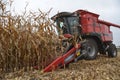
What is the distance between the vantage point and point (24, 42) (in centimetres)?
580

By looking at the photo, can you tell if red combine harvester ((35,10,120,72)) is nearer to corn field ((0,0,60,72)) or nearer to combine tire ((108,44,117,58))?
combine tire ((108,44,117,58))

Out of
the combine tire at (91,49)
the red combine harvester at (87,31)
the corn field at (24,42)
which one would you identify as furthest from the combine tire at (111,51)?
the corn field at (24,42)

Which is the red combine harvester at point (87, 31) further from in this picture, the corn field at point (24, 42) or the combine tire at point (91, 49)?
the corn field at point (24, 42)

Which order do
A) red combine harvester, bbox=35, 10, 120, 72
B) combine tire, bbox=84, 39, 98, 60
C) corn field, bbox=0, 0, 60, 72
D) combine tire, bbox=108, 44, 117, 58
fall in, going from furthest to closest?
combine tire, bbox=108, 44, 117, 58 → combine tire, bbox=84, 39, 98, 60 → red combine harvester, bbox=35, 10, 120, 72 → corn field, bbox=0, 0, 60, 72

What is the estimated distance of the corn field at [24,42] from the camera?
5.64 meters

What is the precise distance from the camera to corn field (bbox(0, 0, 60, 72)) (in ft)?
18.5

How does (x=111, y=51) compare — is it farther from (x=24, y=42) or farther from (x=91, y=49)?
(x=24, y=42)

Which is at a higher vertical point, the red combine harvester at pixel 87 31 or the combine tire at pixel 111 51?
the red combine harvester at pixel 87 31

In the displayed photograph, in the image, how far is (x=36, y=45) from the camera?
230 inches

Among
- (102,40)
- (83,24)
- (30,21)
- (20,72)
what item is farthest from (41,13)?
(102,40)

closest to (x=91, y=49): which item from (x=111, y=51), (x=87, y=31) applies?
(x=87, y=31)

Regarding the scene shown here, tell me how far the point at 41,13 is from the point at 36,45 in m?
0.65

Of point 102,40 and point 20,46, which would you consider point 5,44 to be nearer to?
point 20,46

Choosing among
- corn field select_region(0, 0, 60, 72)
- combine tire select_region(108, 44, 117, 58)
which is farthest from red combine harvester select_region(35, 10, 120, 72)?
corn field select_region(0, 0, 60, 72)
